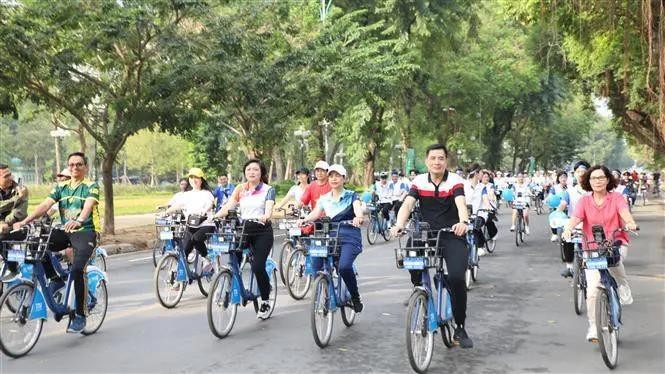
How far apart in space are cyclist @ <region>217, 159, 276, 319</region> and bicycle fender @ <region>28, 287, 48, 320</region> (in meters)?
2.17

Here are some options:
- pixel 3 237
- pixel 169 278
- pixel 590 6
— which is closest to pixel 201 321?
pixel 169 278

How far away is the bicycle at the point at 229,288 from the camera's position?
7.25 m

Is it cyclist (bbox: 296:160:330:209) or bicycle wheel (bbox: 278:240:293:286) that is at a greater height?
cyclist (bbox: 296:160:330:209)

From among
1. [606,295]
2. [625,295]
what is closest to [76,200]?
[606,295]

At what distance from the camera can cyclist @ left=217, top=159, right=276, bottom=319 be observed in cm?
796

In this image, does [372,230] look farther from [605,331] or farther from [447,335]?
[605,331]

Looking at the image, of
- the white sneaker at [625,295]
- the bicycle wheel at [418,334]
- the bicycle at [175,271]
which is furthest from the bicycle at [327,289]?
the white sneaker at [625,295]

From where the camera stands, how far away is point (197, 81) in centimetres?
1788

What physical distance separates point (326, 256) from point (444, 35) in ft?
97.9

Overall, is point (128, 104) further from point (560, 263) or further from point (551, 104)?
point (551, 104)

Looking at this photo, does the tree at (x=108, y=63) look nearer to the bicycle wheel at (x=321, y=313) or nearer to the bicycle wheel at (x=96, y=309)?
the bicycle wheel at (x=96, y=309)

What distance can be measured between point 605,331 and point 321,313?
2553mm

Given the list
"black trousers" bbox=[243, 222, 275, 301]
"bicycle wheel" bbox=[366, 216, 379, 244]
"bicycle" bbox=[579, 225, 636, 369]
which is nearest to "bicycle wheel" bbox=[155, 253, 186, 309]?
"black trousers" bbox=[243, 222, 275, 301]

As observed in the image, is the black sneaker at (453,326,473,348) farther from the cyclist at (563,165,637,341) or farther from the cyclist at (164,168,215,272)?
the cyclist at (164,168,215,272)
